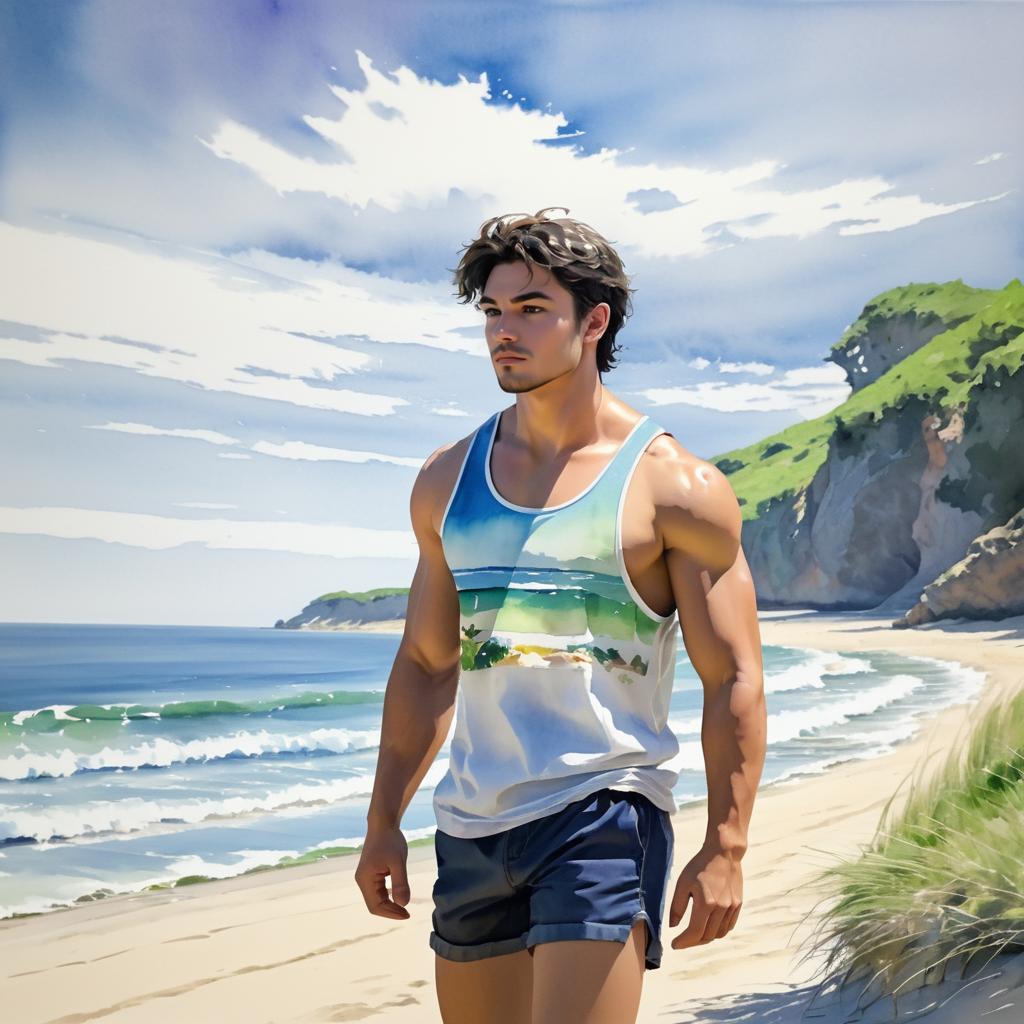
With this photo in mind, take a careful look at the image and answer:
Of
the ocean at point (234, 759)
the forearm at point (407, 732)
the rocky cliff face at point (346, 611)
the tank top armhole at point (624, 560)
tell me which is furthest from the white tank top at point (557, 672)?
the rocky cliff face at point (346, 611)

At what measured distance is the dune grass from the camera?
2.78m

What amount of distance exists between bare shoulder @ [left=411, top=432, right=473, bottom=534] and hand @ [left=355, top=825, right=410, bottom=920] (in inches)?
20.7

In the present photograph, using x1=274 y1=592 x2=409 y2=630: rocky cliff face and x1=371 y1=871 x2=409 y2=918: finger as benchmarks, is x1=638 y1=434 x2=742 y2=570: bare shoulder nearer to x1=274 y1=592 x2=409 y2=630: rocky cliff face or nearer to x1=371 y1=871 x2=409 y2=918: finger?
x1=371 y1=871 x2=409 y2=918: finger

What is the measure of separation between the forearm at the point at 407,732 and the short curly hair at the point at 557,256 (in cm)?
68

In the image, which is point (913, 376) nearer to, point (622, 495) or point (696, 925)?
point (622, 495)

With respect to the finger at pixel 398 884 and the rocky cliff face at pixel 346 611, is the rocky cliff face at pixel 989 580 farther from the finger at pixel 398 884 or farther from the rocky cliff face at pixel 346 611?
the rocky cliff face at pixel 346 611

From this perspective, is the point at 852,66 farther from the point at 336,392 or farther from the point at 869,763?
the point at 869,763

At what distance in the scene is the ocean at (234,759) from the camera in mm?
8688

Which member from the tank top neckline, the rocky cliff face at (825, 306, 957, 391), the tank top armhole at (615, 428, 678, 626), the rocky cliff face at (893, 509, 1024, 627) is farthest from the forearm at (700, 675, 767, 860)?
the rocky cliff face at (825, 306, 957, 391)

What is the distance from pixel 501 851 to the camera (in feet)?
6.26

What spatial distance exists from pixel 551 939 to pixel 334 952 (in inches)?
152

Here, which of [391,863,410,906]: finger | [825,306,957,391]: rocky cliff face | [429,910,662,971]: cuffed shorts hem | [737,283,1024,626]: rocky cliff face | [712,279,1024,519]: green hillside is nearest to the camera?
[429,910,662,971]: cuffed shorts hem

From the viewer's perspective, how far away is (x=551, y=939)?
183 cm

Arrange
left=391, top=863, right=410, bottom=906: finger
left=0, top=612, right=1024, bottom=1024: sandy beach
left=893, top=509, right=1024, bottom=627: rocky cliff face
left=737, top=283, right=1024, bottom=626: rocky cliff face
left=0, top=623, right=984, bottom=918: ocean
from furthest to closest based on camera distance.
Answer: left=737, top=283, right=1024, bottom=626: rocky cliff face → left=893, top=509, right=1024, bottom=627: rocky cliff face → left=0, top=623, right=984, bottom=918: ocean → left=0, top=612, right=1024, bottom=1024: sandy beach → left=391, top=863, right=410, bottom=906: finger
